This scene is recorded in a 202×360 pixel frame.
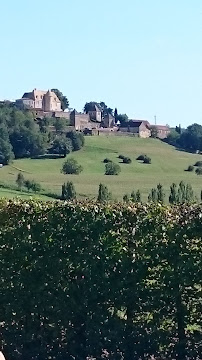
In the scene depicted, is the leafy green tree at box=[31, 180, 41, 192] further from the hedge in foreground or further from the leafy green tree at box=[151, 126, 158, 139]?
the leafy green tree at box=[151, 126, 158, 139]

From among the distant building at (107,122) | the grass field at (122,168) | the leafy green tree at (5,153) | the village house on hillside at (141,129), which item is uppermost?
the distant building at (107,122)

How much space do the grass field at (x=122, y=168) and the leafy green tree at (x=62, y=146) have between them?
1.48m

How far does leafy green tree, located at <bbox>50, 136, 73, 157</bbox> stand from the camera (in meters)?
122

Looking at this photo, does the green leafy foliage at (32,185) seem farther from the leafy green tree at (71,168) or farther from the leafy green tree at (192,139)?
the leafy green tree at (192,139)

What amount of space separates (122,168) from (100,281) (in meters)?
96.0

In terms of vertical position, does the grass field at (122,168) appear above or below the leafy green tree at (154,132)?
below

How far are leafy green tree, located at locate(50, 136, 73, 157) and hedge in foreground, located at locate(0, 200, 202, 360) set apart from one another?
10568 cm

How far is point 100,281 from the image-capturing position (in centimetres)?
1541

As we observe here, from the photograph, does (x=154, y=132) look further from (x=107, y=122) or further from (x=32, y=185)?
(x=32, y=185)

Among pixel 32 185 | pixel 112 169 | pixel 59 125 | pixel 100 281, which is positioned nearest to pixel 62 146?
pixel 112 169

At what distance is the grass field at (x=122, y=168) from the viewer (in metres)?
86.3

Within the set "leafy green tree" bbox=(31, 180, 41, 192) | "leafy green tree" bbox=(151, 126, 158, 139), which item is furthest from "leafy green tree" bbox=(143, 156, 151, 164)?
"leafy green tree" bbox=(151, 126, 158, 139)

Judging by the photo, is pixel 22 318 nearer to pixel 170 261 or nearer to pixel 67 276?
pixel 67 276

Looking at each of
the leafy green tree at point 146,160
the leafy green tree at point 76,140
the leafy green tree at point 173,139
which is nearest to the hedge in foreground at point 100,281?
the leafy green tree at point 146,160
